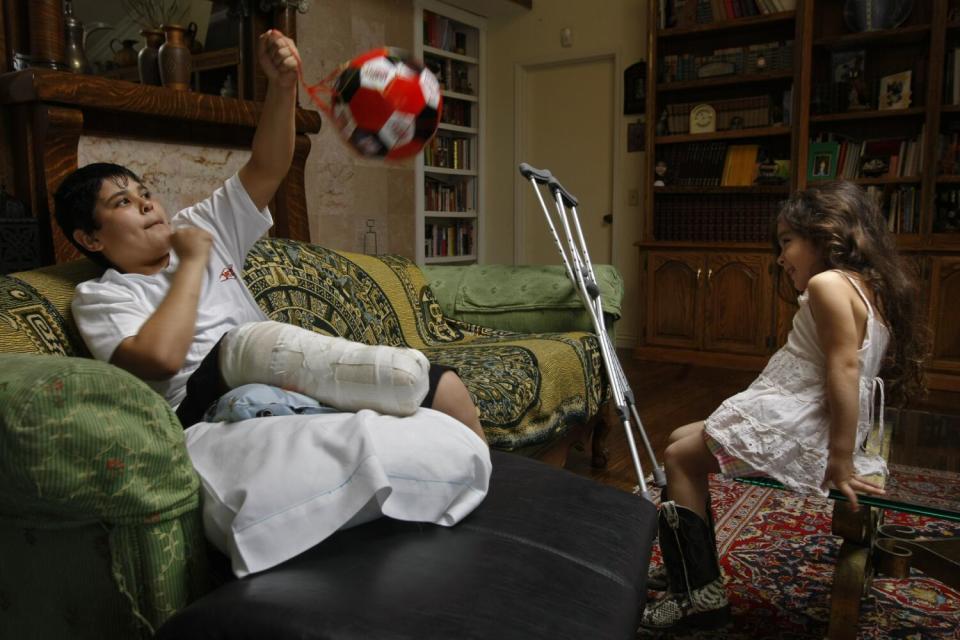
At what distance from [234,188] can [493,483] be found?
0.94 meters

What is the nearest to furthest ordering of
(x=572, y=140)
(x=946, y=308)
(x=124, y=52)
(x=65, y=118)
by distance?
(x=65, y=118) < (x=124, y=52) < (x=946, y=308) < (x=572, y=140)

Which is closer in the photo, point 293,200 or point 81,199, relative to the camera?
point 81,199

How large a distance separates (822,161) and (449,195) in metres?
2.46

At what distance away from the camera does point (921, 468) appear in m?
1.49

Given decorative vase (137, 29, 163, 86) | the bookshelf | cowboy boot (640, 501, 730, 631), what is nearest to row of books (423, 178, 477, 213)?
the bookshelf

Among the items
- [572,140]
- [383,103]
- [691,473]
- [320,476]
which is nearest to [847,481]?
[691,473]

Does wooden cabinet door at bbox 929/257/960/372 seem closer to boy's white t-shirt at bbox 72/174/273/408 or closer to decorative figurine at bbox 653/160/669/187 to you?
decorative figurine at bbox 653/160/669/187

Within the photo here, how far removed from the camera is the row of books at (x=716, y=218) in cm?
448

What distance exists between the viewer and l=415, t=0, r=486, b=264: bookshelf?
16.8 feet

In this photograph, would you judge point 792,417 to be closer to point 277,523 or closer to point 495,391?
point 495,391

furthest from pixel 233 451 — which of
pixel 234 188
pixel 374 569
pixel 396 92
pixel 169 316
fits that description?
pixel 234 188

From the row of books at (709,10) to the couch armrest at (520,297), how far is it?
2500 millimetres

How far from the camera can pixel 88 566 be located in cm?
90

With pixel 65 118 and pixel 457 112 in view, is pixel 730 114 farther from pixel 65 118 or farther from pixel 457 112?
pixel 65 118
